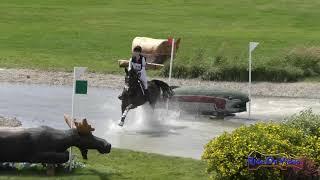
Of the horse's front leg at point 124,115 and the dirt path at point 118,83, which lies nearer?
the horse's front leg at point 124,115

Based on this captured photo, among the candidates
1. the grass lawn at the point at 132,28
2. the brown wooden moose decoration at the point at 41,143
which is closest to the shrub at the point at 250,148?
the brown wooden moose decoration at the point at 41,143

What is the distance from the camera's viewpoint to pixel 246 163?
12.3 meters

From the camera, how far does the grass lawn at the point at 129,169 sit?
13.8 meters

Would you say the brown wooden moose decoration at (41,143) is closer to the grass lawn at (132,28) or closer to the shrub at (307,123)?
the shrub at (307,123)

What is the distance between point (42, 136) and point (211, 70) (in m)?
17.4

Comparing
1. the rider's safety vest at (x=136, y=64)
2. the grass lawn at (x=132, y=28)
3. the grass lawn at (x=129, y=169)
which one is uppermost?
the grass lawn at (x=132, y=28)

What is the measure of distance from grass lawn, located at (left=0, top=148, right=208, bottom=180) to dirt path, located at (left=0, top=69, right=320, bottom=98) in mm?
12352

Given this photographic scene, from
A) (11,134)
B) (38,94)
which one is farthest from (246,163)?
(38,94)

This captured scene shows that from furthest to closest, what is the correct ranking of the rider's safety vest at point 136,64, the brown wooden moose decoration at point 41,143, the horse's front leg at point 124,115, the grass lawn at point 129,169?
the rider's safety vest at point 136,64
the horse's front leg at point 124,115
the grass lawn at point 129,169
the brown wooden moose decoration at point 41,143

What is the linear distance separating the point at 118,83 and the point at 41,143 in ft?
51.8

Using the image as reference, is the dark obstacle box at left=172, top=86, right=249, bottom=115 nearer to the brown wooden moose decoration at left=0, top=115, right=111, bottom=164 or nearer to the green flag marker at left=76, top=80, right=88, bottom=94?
the green flag marker at left=76, top=80, right=88, bottom=94

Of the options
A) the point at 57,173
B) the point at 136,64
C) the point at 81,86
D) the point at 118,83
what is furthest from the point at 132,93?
the point at 118,83

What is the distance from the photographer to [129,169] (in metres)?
14.7

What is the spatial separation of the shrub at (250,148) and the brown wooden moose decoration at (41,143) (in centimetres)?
219
